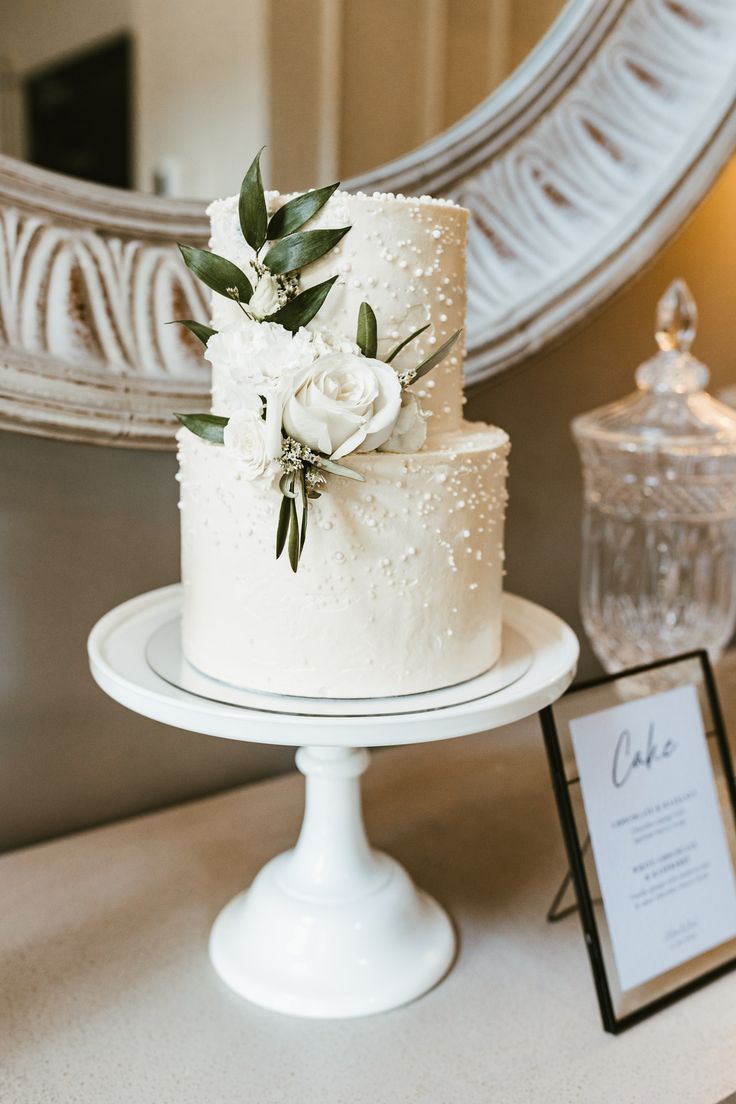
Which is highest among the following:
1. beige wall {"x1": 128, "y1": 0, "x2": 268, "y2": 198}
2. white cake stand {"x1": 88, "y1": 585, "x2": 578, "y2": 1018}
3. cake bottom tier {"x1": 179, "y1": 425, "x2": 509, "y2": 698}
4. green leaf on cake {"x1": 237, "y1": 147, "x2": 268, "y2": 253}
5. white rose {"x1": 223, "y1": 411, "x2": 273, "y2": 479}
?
beige wall {"x1": 128, "y1": 0, "x2": 268, "y2": 198}

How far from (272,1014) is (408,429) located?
0.44 metres

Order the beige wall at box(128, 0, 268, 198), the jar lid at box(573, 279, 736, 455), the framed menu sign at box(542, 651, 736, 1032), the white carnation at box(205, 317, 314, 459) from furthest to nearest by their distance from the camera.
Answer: the jar lid at box(573, 279, 736, 455) → the beige wall at box(128, 0, 268, 198) → the framed menu sign at box(542, 651, 736, 1032) → the white carnation at box(205, 317, 314, 459)

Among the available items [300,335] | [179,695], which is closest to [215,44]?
[300,335]

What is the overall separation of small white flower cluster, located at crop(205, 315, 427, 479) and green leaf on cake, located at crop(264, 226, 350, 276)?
0.01 m

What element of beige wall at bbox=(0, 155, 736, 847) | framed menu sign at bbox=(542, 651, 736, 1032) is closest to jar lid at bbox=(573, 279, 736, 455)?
beige wall at bbox=(0, 155, 736, 847)

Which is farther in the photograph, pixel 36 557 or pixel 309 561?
pixel 36 557

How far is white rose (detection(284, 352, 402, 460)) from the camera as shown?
0.58 m

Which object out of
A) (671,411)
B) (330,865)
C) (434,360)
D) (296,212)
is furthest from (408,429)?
(671,411)

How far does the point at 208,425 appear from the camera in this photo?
64 centimetres

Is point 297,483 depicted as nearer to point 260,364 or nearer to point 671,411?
point 260,364

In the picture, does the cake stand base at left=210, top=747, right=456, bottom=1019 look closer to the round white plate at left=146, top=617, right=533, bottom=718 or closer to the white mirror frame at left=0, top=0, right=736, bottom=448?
the round white plate at left=146, top=617, right=533, bottom=718

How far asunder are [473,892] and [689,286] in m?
0.84

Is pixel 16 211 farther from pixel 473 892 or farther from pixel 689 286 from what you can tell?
pixel 689 286

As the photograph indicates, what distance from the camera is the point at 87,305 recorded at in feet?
2.80
